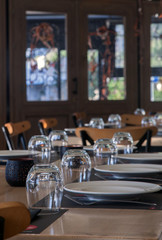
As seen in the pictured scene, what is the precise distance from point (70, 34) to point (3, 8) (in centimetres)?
113

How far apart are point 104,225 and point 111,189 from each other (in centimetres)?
28

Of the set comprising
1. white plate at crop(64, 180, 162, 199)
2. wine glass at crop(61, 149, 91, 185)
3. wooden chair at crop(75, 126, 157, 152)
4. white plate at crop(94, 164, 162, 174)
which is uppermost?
wine glass at crop(61, 149, 91, 185)

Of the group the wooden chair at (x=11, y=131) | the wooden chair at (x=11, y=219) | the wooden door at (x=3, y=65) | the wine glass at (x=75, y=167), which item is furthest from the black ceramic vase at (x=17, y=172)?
the wooden door at (x=3, y=65)

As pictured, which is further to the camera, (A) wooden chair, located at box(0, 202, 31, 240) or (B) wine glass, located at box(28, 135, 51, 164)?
(B) wine glass, located at box(28, 135, 51, 164)

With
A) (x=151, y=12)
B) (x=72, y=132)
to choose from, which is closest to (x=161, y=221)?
(x=72, y=132)

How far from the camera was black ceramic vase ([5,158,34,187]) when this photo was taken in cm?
171

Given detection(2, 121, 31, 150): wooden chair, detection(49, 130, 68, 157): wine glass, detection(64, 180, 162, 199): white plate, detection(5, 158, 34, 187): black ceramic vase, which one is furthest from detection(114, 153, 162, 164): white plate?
detection(2, 121, 31, 150): wooden chair

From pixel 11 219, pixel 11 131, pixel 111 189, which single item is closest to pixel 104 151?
pixel 111 189

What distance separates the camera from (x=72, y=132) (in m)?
4.43

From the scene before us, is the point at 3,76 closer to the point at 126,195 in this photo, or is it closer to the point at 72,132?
the point at 72,132

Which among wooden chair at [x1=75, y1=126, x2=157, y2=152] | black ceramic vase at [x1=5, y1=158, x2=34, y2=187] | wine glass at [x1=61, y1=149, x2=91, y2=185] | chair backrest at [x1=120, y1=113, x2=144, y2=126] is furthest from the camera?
chair backrest at [x1=120, y1=113, x2=144, y2=126]

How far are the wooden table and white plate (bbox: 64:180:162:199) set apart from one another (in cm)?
6

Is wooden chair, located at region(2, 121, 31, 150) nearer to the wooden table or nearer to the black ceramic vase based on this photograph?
the black ceramic vase

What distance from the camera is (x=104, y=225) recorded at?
1145mm
